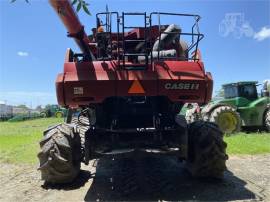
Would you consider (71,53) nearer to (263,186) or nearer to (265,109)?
(263,186)

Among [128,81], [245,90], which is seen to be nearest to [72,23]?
[128,81]

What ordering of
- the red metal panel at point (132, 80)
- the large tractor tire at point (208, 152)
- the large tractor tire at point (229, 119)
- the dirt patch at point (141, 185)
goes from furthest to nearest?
the large tractor tire at point (229, 119)
the large tractor tire at point (208, 152)
the red metal panel at point (132, 80)
the dirt patch at point (141, 185)

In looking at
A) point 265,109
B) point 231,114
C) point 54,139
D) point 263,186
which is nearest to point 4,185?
point 54,139

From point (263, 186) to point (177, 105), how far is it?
6.26ft

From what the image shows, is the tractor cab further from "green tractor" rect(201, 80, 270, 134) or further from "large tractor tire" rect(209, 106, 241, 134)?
"large tractor tire" rect(209, 106, 241, 134)

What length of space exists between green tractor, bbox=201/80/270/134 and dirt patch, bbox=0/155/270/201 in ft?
19.8

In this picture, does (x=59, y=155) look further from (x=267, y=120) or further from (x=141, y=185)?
(x=267, y=120)

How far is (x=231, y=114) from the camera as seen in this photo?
49.3 ft

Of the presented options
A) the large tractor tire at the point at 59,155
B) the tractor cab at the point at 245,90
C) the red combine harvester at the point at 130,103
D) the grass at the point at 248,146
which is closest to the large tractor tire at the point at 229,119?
the tractor cab at the point at 245,90

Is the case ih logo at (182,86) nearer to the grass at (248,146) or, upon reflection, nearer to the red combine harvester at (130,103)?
the red combine harvester at (130,103)

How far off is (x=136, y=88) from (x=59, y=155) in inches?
62.7

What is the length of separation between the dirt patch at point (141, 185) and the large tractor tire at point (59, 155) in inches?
8.7

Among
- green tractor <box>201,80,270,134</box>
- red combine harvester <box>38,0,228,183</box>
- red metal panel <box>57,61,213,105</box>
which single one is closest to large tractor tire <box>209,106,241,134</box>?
green tractor <box>201,80,270,134</box>

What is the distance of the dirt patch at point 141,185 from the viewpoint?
20.4 ft
